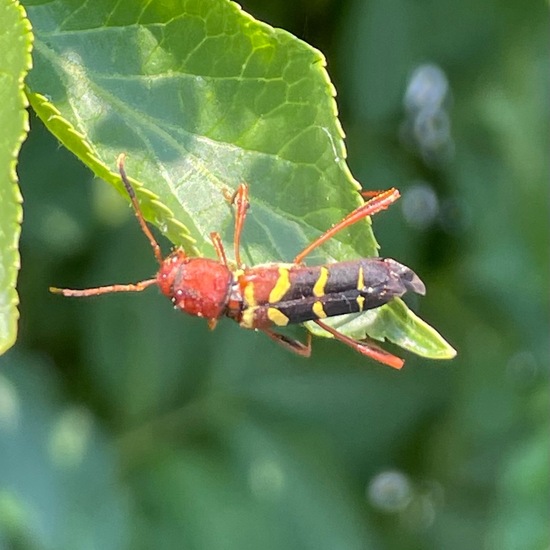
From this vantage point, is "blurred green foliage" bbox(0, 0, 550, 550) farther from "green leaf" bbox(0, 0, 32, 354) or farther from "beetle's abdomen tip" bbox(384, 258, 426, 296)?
"green leaf" bbox(0, 0, 32, 354)

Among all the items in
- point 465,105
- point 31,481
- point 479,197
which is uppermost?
point 465,105

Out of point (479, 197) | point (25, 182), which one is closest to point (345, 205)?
point (25, 182)

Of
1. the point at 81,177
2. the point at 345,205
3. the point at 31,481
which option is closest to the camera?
the point at 345,205

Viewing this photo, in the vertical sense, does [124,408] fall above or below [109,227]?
below

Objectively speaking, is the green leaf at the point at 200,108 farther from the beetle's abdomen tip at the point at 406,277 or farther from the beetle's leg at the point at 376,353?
the beetle's leg at the point at 376,353

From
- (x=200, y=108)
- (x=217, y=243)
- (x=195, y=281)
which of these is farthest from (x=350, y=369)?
(x=200, y=108)

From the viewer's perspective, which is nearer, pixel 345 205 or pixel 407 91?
pixel 345 205

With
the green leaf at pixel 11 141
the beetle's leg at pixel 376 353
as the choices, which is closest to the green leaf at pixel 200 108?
the green leaf at pixel 11 141

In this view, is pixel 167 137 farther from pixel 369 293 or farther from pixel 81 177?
pixel 81 177
